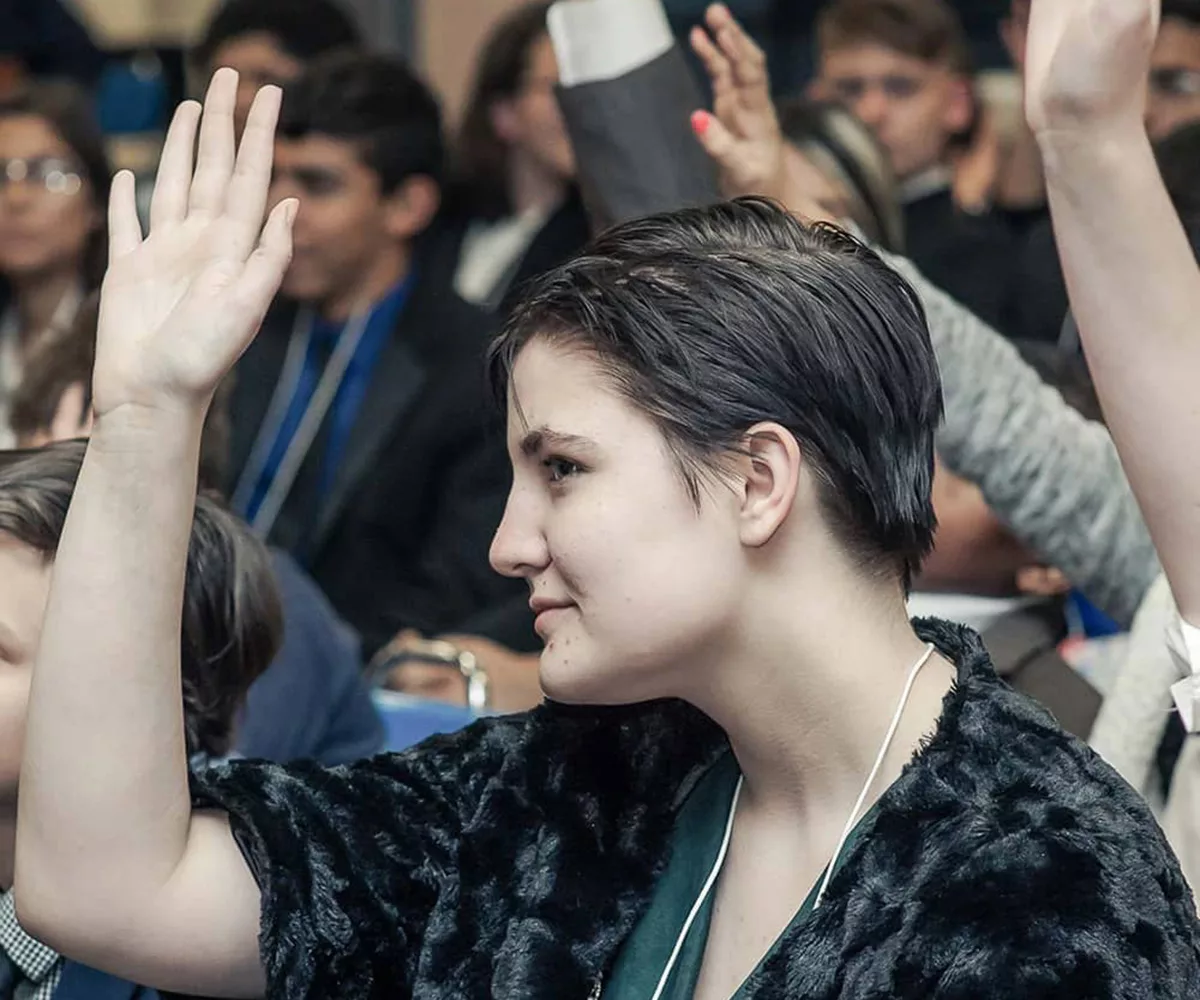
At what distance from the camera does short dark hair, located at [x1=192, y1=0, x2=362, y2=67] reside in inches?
176

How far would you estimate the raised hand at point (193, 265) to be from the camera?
4.33ft

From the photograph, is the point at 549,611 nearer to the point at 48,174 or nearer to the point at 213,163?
the point at 213,163

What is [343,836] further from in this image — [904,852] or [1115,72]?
[1115,72]

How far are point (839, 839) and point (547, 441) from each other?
1.06 feet

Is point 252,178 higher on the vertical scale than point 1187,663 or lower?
higher

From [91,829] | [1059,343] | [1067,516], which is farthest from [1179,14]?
[91,829]

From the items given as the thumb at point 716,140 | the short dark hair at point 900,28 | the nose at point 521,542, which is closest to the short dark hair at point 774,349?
the nose at point 521,542

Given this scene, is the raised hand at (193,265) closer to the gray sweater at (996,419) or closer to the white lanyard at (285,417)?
the gray sweater at (996,419)

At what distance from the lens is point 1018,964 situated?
1.18 m

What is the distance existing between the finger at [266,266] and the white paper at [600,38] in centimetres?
76

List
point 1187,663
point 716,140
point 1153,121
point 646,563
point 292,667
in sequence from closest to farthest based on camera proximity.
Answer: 1. point 646,563
2. point 1187,663
3. point 716,140
4. point 292,667
5. point 1153,121

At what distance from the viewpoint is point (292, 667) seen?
2258 millimetres

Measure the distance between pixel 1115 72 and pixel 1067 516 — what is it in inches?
28.9

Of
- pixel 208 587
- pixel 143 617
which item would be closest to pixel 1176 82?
pixel 208 587
